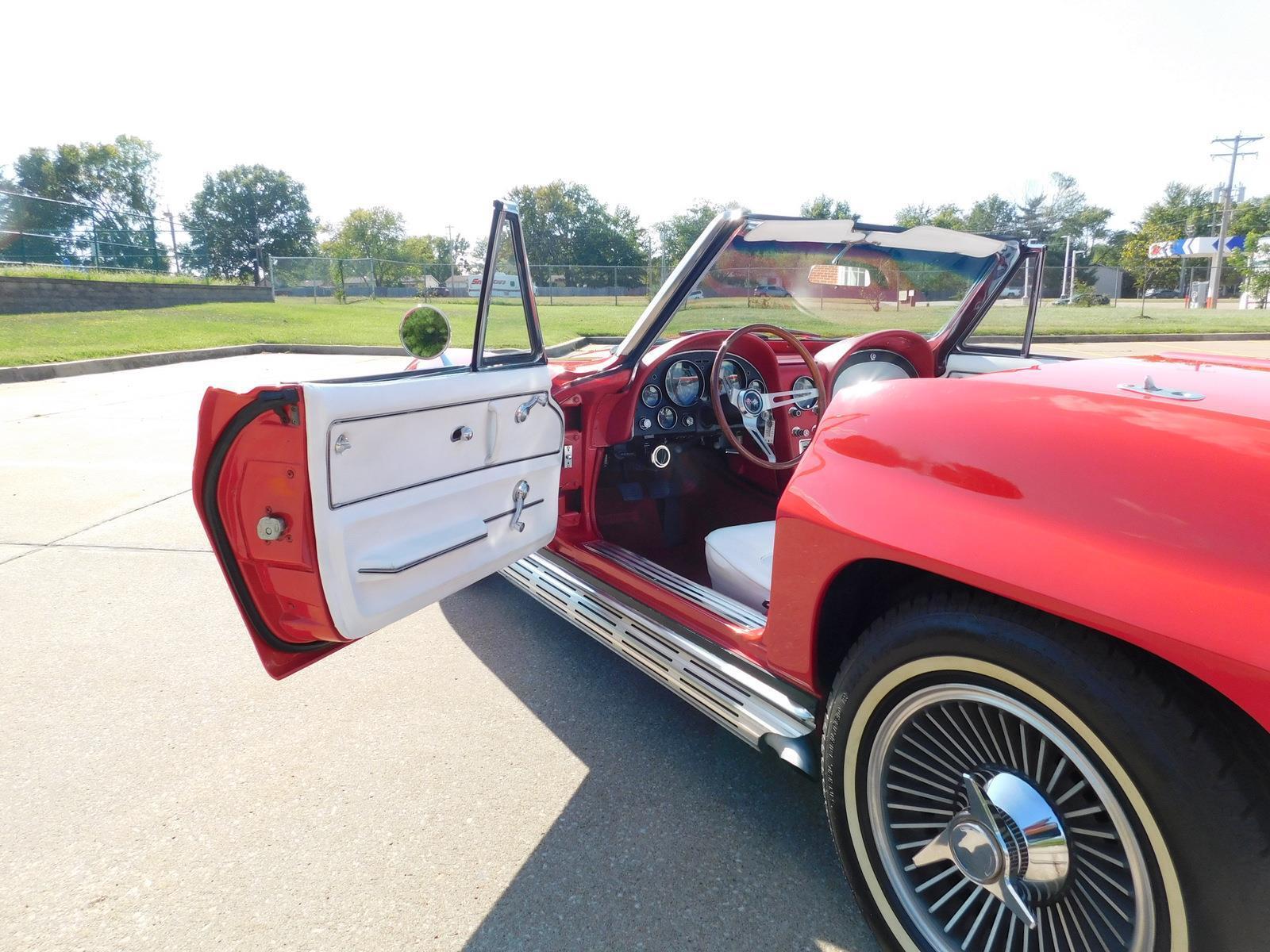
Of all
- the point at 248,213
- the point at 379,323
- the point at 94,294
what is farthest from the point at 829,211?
the point at 248,213

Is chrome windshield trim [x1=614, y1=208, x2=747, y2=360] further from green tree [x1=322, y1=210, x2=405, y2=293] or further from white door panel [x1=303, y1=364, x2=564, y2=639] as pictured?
green tree [x1=322, y1=210, x2=405, y2=293]

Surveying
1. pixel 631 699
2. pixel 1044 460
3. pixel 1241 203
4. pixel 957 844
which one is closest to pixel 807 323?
pixel 631 699

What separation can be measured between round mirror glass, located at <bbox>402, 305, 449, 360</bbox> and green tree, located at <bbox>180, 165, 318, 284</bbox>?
218 feet

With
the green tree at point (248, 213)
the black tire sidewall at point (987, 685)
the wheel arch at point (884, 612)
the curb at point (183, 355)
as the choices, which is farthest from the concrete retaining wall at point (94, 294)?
the green tree at point (248, 213)

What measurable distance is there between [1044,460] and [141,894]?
2.30 metres

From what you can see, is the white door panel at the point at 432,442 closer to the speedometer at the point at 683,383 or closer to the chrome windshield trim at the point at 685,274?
the chrome windshield trim at the point at 685,274

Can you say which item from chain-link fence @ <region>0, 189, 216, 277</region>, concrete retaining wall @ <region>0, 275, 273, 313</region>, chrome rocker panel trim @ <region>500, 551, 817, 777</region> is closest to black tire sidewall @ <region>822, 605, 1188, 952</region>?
chrome rocker panel trim @ <region>500, 551, 817, 777</region>

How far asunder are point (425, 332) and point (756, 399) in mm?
1403

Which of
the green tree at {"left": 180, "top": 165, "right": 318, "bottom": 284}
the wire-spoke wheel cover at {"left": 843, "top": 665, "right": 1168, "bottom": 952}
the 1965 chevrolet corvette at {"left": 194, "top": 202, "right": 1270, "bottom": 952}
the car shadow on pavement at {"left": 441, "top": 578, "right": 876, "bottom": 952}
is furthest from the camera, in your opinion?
the green tree at {"left": 180, "top": 165, "right": 318, "bottom": 284}

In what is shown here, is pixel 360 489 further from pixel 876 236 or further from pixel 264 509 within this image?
pixel 876 236

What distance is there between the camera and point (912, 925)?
1538mm

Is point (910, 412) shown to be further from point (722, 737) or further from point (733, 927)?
point (722, 737)

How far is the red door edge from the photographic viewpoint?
1780 mm

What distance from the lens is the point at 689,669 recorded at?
216 cm
